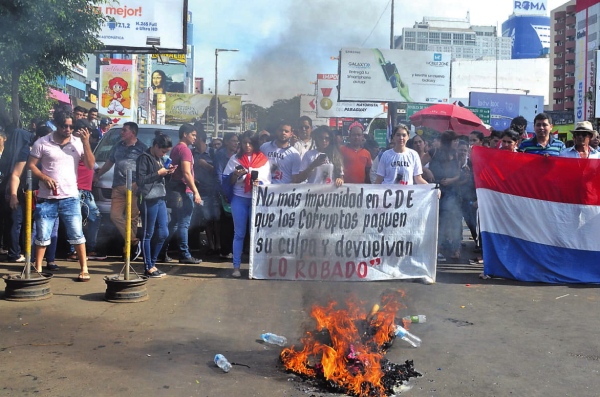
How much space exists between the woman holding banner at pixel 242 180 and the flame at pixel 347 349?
9.31 feet

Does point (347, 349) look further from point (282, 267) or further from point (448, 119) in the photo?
point (448, 119)

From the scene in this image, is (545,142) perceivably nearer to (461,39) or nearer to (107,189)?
(107,189)

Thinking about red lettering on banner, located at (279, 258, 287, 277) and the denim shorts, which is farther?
red lettering on banner, located at (279, 258, 287, 277)

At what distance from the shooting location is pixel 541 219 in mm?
7707

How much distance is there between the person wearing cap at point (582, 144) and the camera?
780 centimetres

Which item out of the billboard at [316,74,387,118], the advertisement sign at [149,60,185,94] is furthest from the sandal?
the advertisement sign at [149,60,185,94]

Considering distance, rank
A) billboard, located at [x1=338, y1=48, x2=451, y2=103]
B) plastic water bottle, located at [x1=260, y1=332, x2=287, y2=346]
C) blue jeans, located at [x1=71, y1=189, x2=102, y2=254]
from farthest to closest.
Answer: billboard, located at [x1=338, y1=48, x2=451, y2=103] < blue jeans, located at [x1=71, y1=189, x2=102, y2=254] < plastic water bottle, located at [x1=260, y1=332, x2=287, y2=346]

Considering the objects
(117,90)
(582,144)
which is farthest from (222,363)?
(117,90)

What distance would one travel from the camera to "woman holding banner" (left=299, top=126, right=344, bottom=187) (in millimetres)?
7758

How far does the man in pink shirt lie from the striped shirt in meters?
5.43

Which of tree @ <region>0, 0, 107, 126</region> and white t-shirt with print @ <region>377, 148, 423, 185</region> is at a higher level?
tree @ <region>0, 0, 107, 126</region>

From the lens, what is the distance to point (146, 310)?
5801mm

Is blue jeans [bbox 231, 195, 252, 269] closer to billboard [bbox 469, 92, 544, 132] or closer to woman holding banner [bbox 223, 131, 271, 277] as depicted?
woman holding banner [bbox 223, 131, 271, 277]

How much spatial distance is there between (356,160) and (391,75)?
2520cm
